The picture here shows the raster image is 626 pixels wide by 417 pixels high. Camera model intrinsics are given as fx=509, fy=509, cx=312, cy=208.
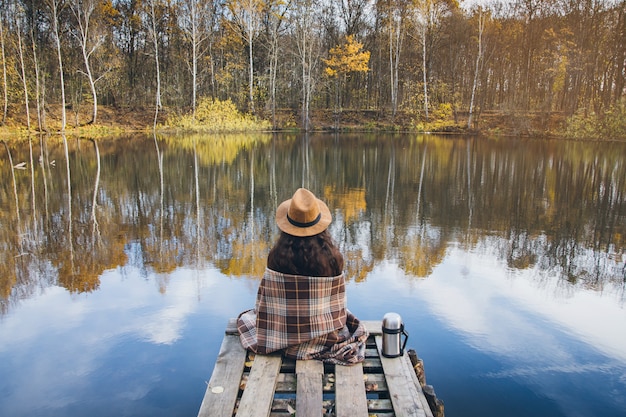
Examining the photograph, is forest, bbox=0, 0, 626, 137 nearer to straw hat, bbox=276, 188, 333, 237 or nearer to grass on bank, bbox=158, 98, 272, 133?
grass on bank, bbox=158, 98, 272, 133

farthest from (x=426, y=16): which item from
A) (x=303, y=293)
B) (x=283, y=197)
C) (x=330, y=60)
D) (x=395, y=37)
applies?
(x=303, y=293)

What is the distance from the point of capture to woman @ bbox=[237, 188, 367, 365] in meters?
3.77

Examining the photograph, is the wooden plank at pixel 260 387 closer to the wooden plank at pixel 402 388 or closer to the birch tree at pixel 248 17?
the wooden plank at pixel 402 388

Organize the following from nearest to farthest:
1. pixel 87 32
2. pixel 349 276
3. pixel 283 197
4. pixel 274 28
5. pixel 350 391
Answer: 1. pixel 350 391
2. pixel 349 276
3. pixel 283 197
4. pixel 87 32
5. pixel 274 28

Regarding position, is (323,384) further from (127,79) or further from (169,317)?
(127,79)

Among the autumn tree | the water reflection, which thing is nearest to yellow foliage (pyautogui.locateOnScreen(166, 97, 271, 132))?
the autumn tree

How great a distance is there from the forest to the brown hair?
30.0m

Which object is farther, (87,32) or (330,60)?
(330,60)

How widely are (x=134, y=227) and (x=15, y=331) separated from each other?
4343 mm

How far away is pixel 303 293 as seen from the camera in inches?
149

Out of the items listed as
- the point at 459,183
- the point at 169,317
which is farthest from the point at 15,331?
the point at 459,183

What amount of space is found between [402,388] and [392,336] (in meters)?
0.49

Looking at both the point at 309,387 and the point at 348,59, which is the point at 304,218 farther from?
the point at 348,59

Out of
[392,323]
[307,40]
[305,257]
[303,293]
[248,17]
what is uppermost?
[248,17]
